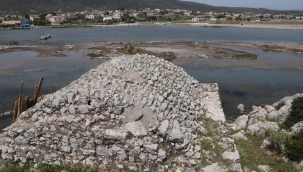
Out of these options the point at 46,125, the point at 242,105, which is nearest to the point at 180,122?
the point at 46,125

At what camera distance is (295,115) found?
48.1 ft

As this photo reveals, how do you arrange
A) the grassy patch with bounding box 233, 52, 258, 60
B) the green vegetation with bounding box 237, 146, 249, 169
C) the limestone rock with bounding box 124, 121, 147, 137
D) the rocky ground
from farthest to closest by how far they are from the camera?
the grassy patch with bounding box 233, 52, 258, 60, the green vegetation with bounding box 237, 146, 249, 169, the limestone rock with bounding box 124, 121, 147, 137, the rocky ground

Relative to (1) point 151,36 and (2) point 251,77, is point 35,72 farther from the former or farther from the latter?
(1) point 151,36

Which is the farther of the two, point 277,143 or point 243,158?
point 277,143

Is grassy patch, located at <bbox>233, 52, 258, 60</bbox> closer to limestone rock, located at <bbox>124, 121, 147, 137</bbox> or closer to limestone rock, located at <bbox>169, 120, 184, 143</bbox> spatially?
limestone rock, located at <bbox>169, 120, 184, 143</bbox>

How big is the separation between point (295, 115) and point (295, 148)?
4208mm

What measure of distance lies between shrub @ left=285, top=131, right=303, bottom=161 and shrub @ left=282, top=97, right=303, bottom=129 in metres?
2.80

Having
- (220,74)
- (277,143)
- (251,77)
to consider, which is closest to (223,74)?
(220,74)

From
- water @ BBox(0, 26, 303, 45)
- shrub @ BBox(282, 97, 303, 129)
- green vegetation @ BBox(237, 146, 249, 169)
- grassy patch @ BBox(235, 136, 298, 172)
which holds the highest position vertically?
water @ BBox(0, 26, 303, 45)

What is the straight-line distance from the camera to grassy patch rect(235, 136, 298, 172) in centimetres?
1064

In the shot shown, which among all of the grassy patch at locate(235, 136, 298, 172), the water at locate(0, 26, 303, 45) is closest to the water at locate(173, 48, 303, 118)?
the grassy patch at locate(235, 136, 298, 172)

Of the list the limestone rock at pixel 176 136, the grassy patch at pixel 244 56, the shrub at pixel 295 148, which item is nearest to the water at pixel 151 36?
the grassy patch at pixel 244 56

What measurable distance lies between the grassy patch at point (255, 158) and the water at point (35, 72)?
615 inches

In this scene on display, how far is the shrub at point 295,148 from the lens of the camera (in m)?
11.0
